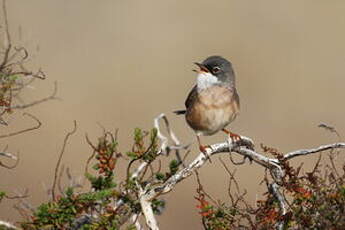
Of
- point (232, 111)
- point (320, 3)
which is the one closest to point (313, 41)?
point (320, 3)

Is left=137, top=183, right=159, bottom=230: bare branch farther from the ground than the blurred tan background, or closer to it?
closer to it

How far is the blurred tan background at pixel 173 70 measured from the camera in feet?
48.1

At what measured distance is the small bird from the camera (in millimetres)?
7574

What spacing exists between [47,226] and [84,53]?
42.3 feet

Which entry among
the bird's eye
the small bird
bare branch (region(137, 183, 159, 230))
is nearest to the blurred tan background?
the small bird

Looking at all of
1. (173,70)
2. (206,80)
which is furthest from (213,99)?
(173,70)

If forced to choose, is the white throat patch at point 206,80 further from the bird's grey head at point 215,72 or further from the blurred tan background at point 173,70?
the blurred tan background at point 173,70

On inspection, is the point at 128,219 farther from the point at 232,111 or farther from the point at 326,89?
the point at 326,89

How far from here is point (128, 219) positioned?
15.8 feet

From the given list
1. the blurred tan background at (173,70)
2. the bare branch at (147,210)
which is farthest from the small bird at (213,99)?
the blurred tan background at (173,70)

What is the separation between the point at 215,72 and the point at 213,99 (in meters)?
0.27

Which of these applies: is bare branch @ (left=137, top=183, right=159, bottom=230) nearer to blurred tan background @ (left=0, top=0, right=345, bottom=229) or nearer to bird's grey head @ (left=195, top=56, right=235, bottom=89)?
bird's grey head @ (left=195, top=56, right=235, bottom=89)

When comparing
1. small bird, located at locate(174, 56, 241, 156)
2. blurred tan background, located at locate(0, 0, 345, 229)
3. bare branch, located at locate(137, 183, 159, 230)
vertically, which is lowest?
bare branch, located at locate(137, 183, 159, 230)

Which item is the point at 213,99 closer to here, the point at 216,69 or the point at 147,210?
the point at 216,69
